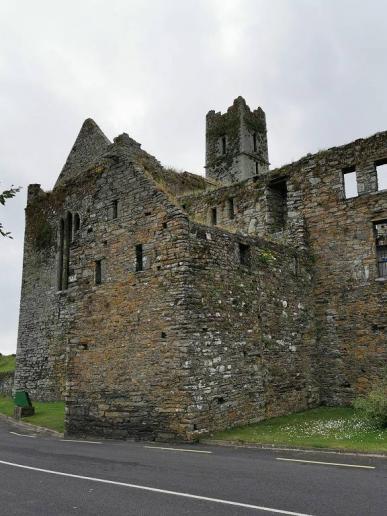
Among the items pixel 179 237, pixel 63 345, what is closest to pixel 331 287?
pixel 179 237

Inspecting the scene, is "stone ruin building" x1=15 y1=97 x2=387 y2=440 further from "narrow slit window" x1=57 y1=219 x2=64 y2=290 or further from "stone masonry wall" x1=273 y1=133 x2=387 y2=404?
"narrow slit window" x1=57 y1=219 x2=64 y2=290

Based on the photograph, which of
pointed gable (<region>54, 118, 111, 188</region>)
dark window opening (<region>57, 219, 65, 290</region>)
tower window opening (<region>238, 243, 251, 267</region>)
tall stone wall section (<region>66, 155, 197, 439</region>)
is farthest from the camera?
pointed gable (<region>54, 118, 111, 188</region>)

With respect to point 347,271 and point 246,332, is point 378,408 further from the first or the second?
point 347,271

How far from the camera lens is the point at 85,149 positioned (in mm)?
35062

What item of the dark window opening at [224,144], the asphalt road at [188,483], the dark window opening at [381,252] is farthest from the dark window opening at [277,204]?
the dark window opening at [224,144]

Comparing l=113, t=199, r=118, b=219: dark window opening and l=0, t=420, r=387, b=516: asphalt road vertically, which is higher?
l=113, t=199, r=118, b=219: dark window opening

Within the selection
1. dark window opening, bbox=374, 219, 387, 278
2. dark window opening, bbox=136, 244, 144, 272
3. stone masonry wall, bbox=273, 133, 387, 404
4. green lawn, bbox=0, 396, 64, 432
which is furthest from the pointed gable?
dark window opening, bbox=374, 219, 387, 278

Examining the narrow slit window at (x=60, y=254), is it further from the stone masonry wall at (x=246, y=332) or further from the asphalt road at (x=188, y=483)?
the asphalt road at (x=188, y=483)

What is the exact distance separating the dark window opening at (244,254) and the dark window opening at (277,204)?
501cm

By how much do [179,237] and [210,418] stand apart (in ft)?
17.1

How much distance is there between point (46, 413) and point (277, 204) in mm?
14624

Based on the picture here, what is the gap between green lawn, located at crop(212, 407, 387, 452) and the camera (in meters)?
12.1

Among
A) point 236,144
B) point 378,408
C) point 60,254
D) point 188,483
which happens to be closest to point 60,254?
point 60,254

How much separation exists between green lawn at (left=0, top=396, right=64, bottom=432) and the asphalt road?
7837 millimetres
